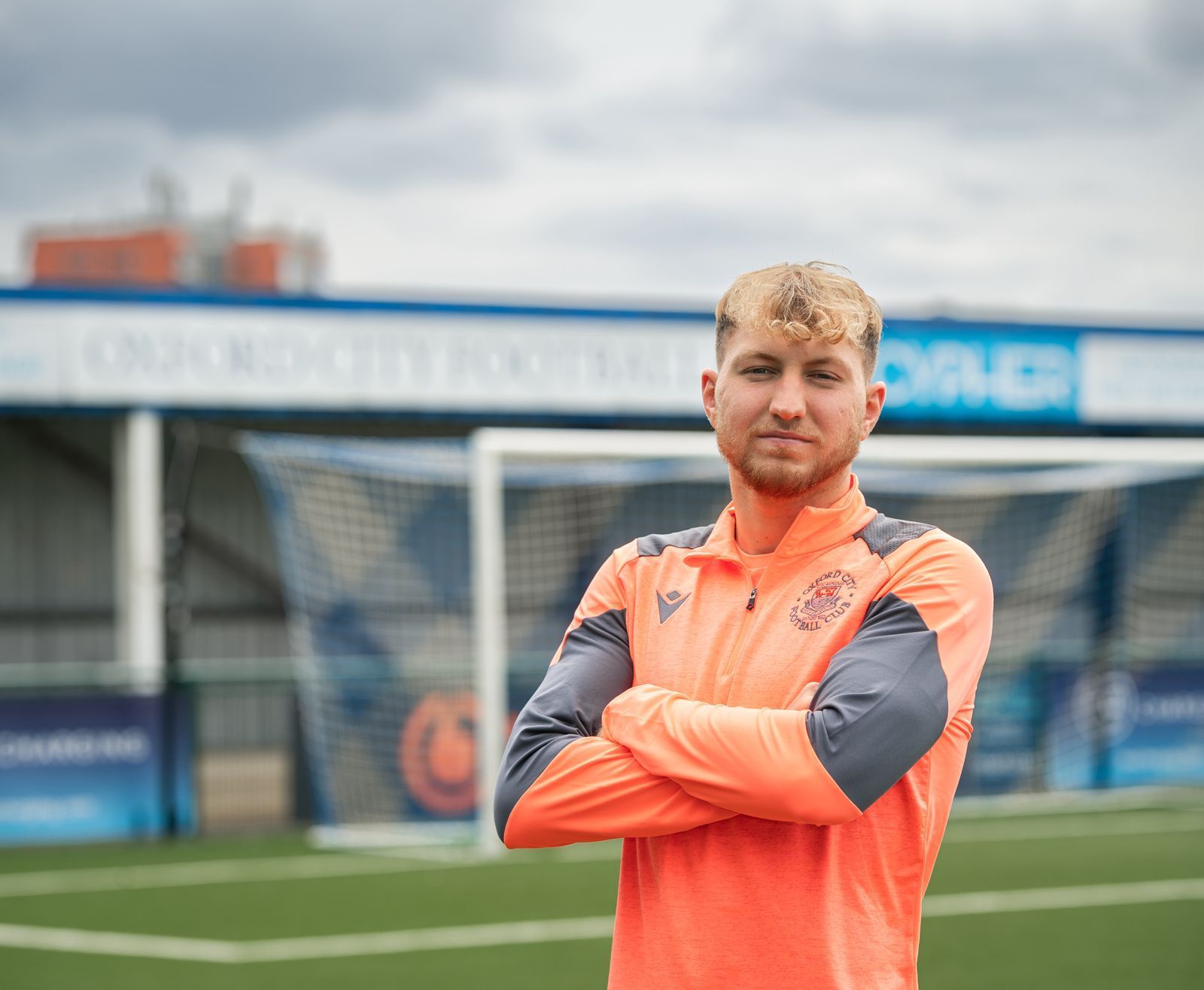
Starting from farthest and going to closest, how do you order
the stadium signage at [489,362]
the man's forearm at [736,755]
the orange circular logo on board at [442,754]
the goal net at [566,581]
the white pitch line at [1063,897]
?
the stadium signage at [489,362], the orange circular logo on board at [442,754], the goal net at [566,581], the white pitch line at [1063,897], the man's forearm at [736,755]

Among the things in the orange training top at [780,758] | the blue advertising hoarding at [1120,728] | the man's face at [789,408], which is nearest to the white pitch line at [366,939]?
the blue advertising hoarding at [1120,728]

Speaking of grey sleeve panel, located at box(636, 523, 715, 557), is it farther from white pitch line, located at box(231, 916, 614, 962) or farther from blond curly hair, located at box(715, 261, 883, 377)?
white pitch line, located at box(231, 916, 614, 962)

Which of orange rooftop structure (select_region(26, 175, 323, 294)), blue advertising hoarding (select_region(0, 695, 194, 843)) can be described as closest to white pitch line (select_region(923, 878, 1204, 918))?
blue advertising hoarding (select_region(0, 695, 194, 843))

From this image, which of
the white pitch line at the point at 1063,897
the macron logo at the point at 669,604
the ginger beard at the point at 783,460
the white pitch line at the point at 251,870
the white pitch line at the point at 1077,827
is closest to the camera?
the ginger beard at the point at 783,460

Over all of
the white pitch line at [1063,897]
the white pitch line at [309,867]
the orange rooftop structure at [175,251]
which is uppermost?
the orange rooftop structure at [175,251]

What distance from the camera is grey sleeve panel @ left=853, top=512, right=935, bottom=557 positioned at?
6.70ft

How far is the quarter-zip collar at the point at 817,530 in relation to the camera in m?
2.02

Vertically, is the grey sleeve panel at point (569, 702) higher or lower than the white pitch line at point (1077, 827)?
higher

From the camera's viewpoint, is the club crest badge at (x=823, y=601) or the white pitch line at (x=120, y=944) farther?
the white pitch line at (x=120, y=944)

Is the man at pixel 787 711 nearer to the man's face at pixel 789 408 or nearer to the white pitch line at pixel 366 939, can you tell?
the man's face at pixel 789 408

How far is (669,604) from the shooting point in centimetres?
210

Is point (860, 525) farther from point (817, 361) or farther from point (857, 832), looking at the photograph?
point (857, 832)

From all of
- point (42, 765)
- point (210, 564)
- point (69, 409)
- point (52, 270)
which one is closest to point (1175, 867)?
point (42, 765)

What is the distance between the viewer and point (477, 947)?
7.21 metres
